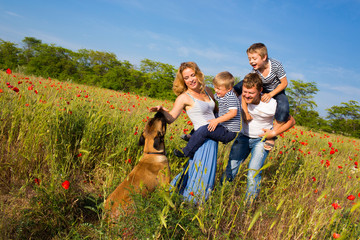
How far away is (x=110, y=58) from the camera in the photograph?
48.0 metres

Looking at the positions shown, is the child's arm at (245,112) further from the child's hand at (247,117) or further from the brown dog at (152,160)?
the brown dog at (152,160)

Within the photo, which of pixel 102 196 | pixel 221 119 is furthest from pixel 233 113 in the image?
pixel 102 196

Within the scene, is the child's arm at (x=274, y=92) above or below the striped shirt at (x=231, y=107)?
above

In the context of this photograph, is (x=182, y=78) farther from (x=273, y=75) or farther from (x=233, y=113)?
(x=273, y=75)

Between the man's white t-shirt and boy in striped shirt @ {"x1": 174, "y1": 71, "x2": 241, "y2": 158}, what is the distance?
0.32 m

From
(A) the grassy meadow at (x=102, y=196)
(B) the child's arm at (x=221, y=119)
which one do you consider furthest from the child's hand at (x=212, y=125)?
(A) the grassy meadow at (x=102, y=196)

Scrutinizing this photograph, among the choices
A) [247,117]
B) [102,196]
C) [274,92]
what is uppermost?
[274,92]

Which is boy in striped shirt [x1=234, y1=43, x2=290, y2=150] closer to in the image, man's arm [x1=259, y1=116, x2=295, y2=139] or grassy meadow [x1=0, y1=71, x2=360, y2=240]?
man's arm [x1=259, y1=116, x2=295, y2=139]

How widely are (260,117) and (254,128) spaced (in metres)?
0.20

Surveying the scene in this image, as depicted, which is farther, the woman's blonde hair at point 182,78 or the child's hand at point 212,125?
the woman's blonde hair at point 182,78

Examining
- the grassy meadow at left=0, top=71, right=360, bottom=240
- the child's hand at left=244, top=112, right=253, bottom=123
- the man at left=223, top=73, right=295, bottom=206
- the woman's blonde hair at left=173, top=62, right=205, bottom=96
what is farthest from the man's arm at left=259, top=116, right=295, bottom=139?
the woman's blonde hair at left=173, top=62, right=205, bottom=96

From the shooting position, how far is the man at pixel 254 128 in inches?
125

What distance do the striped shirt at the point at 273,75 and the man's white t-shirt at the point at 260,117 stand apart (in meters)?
0.31

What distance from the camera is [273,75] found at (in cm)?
343
